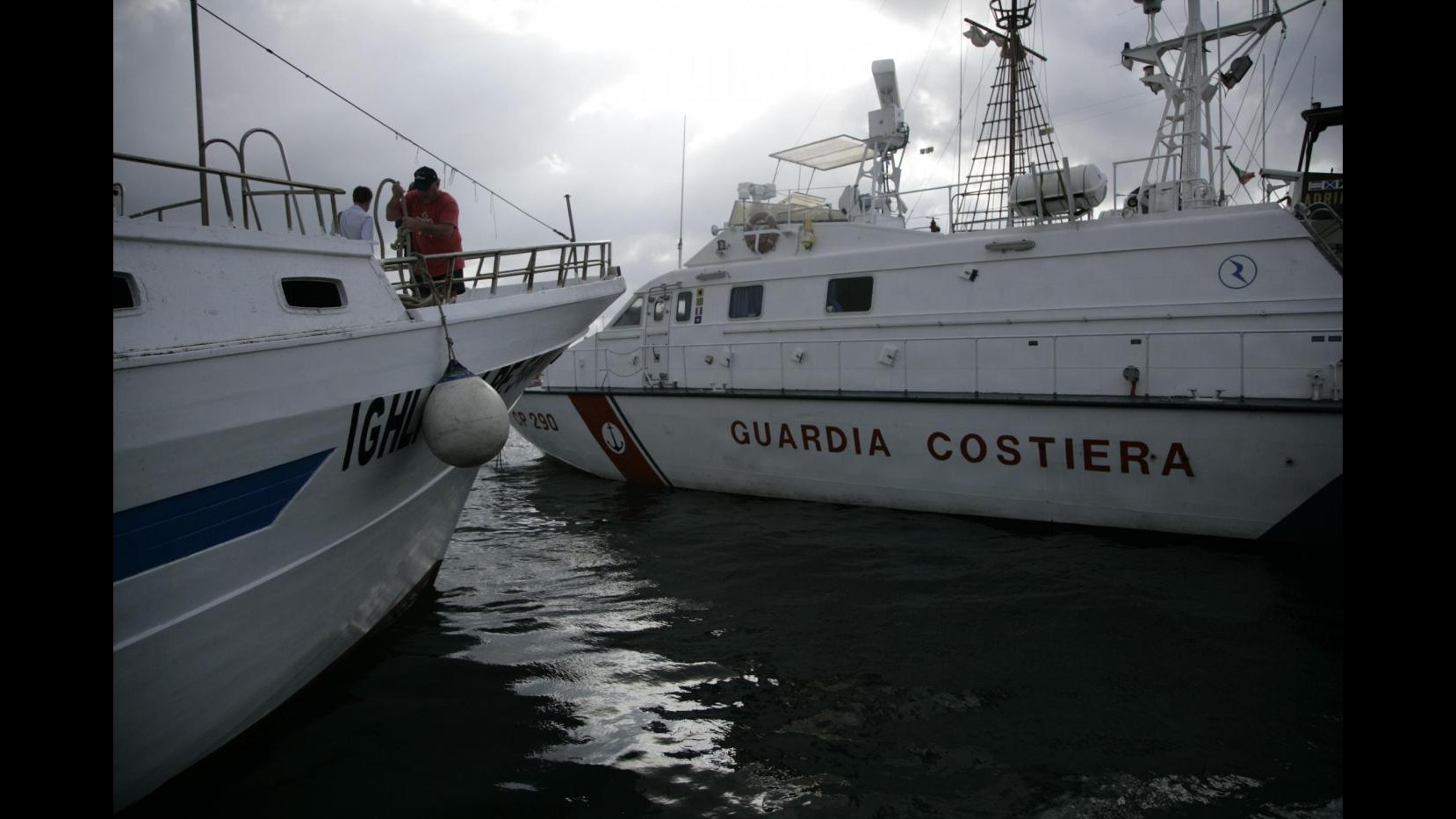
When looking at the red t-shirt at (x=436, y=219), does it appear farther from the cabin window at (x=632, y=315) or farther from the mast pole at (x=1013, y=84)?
the mast pole at (x=1013, y=84)

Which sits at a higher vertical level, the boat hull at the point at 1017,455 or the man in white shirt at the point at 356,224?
the man in white shirt at the point at 356,224

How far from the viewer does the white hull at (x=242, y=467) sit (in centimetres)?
326

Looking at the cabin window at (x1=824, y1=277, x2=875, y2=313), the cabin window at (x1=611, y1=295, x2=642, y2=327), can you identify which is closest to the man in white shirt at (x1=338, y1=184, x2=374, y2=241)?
the cabin window at (x1=824, y1=277, x2=875, y2=313)

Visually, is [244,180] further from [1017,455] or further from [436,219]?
[1017,455]

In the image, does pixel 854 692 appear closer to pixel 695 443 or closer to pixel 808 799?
pixel 808 799

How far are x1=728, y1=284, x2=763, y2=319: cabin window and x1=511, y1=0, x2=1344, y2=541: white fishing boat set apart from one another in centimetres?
3

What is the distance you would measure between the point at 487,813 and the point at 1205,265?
27.6 feet

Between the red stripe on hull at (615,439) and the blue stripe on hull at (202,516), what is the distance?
24.2 feet

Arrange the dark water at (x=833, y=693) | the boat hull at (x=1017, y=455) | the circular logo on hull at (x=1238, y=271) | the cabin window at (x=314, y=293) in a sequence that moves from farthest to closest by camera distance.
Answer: the circular logo on hull at (x=1238, y=271), the boat hull at (x=1017, y=455), the cabin window at (x=314, y=293), the dark water at (x=833, y=693)

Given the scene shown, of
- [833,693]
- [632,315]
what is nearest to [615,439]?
[632,315]

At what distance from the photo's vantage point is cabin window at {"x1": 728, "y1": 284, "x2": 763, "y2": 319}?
36.1ft

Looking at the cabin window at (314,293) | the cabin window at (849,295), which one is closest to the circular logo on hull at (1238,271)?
the cabin window at (849,295)

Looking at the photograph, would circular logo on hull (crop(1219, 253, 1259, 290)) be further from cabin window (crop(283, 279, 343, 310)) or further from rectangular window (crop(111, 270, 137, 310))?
rectangular window (crop(111, 270, 137, 310))
